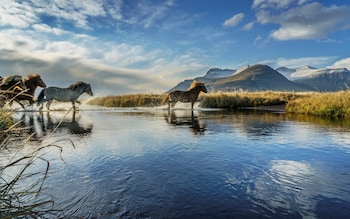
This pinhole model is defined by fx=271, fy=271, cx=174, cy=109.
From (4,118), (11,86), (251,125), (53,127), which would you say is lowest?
(251,125)

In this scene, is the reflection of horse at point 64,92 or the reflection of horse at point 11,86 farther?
the reflection of horse at point 64,92

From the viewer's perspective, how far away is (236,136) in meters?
7.93

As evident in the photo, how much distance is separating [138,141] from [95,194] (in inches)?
151

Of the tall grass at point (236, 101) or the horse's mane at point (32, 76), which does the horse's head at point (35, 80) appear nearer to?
the horse's mane at point (32, 76)

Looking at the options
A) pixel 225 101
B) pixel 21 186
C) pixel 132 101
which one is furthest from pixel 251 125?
pixel 132 101

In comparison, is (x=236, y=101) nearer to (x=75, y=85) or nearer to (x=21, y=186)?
(x=75, y=85)

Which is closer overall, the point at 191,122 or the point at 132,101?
the point at 191,122

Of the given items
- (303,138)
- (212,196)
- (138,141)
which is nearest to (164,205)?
(212,196)

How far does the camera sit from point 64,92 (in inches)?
783

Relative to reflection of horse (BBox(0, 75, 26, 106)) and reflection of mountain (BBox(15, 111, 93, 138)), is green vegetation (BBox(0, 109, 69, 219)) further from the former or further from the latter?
reflection of mountain (BBox(15, 111, 93, 138))

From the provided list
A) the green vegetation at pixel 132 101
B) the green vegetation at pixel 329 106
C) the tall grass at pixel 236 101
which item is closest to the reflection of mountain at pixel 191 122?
the green vegetation at pixel 329 106

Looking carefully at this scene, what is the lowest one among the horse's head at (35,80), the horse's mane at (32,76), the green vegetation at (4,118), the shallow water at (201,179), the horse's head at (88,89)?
the shallow water at (201,179)

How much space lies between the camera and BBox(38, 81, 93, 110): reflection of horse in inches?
770

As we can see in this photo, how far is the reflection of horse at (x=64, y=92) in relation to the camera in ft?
64.1
